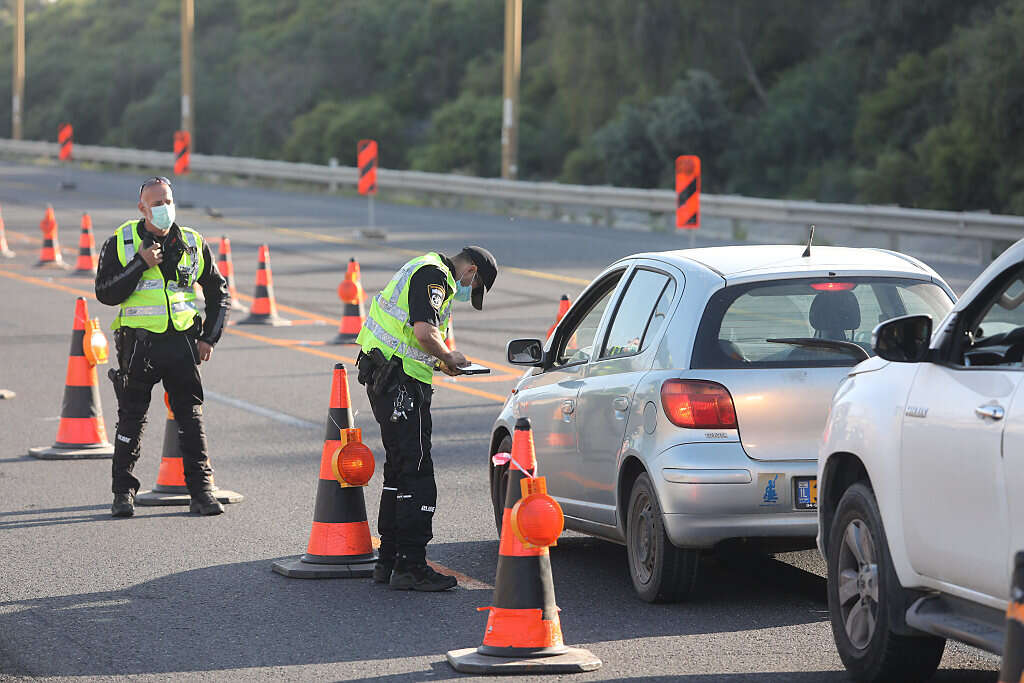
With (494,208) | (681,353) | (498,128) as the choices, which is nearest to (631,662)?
(681,353)

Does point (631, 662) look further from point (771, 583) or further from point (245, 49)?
point (245, 49)

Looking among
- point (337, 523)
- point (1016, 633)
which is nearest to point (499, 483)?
point (337, 523)

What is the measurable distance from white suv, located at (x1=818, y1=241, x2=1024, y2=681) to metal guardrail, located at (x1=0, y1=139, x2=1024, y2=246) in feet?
58.1

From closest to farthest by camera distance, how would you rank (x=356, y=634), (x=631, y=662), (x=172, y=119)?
(x=631, y=662), (x=356, y=634), (x=172, y=119)

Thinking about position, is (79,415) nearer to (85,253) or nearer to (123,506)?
(123,506)

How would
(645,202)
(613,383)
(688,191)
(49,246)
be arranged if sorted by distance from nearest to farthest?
(613,383), (688,191), (49,246), (645,202)

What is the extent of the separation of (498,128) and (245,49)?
22.1 m

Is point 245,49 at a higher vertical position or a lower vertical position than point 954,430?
higher

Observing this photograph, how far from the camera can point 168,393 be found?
9.81m

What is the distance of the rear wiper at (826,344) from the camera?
7469 millimetres

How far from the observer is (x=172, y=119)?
7512 cm

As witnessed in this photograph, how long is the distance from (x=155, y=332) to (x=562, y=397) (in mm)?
2595

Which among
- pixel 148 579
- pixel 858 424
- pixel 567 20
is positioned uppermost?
pixel 567 20

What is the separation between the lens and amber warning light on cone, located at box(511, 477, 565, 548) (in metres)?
6.31
